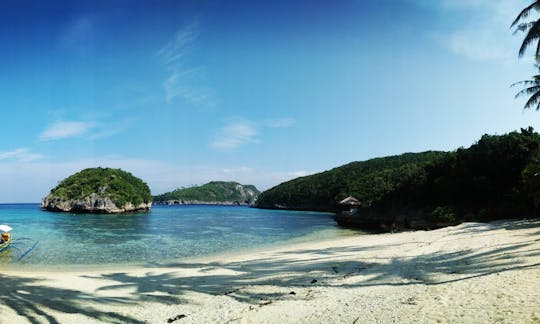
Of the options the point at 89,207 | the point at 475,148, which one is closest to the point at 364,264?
the point at 475,148

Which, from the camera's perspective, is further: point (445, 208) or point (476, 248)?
point (445, 208)

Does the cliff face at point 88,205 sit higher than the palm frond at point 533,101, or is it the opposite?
the palm frond at point 533,101

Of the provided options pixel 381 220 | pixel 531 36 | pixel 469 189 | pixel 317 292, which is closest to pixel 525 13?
pixel 531 36

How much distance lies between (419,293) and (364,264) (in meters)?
5.08

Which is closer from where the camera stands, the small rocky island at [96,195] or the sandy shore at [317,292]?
the sandy shore at [317,292]

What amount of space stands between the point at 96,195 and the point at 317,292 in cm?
11395

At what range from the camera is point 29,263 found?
18516 millimetres

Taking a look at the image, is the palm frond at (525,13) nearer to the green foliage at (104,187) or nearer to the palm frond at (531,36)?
the palm frond at (531,36)

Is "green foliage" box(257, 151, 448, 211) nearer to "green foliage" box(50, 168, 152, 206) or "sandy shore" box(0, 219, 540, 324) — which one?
"green foliage" box(50, 168, 152, 206)

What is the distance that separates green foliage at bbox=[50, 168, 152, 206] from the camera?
109 metres

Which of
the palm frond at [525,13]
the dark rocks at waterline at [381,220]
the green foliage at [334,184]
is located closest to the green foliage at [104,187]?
the green foliage at [334,184]

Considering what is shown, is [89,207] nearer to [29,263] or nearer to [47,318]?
[29,263]

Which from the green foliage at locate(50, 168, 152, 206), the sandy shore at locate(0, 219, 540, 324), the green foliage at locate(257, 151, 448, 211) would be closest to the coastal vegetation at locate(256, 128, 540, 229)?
the sandy shore at locate(0, 219, 540, 324)

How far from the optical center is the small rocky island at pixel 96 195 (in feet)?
348
